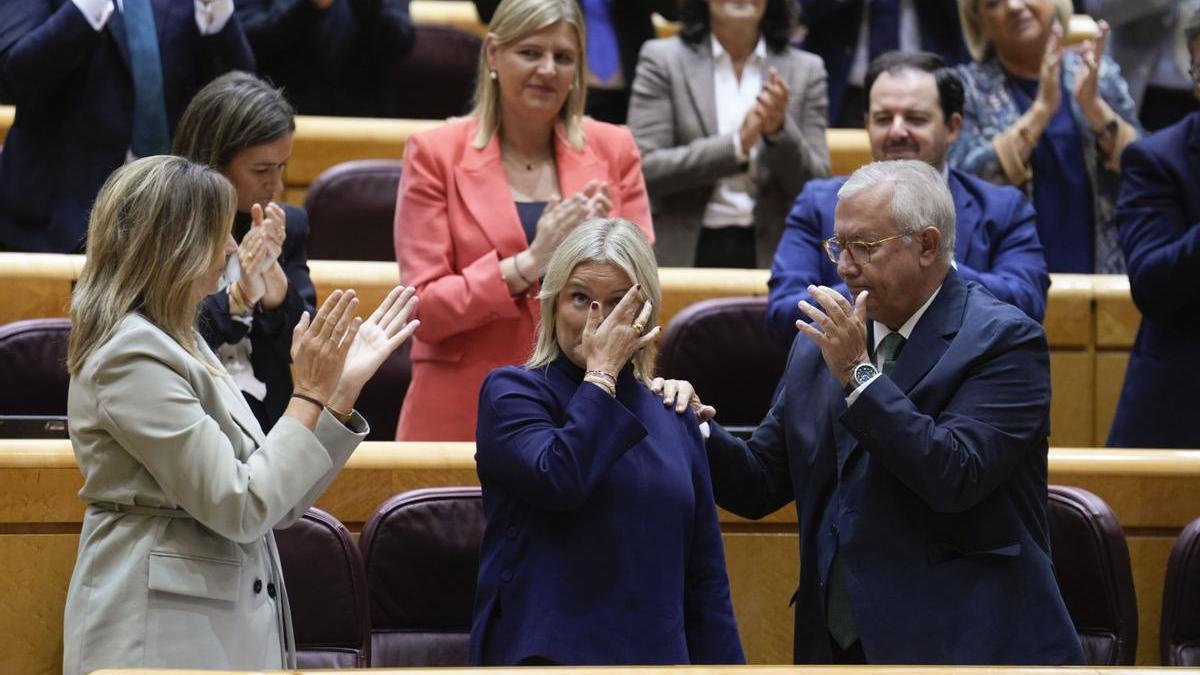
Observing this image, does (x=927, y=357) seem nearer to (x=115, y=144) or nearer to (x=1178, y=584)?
(x=1178, y=584)

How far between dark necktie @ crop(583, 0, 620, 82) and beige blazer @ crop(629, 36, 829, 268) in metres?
0.38

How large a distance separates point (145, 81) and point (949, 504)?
1895 mm

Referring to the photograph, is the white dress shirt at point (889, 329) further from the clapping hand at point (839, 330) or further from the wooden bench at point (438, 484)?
the wooden bench at point (438, 484)

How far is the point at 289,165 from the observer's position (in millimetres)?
3963

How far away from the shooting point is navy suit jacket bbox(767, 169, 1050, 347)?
2691 mm

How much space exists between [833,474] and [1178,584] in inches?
24.2

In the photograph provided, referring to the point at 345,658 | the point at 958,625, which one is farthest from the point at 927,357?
the point at 345,658

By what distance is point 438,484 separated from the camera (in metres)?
2.43

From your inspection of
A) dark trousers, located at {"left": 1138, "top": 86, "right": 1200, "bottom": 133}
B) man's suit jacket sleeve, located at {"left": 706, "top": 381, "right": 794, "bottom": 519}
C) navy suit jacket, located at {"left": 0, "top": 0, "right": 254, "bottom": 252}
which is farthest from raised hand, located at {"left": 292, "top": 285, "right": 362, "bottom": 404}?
dark trousers, located at {"left": 1138, "top": 86, "right": 1200, "bottom": 133}

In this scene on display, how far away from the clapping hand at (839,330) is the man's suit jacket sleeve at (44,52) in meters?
1.73

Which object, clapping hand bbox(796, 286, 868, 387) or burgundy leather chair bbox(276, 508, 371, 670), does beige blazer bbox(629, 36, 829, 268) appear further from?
clapping hand bbox(796, 286, 868, 387)

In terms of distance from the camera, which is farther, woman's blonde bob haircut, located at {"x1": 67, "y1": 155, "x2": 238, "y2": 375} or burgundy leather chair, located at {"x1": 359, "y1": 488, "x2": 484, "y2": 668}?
burgundy leather chair, located at {"x1": 359, "y1": 488, "x2": 484, "y2": 668}

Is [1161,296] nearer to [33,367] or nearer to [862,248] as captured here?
[862,248]

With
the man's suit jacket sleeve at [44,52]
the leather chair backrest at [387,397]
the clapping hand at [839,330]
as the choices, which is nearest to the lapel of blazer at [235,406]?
the clapping hand at [839,330]
